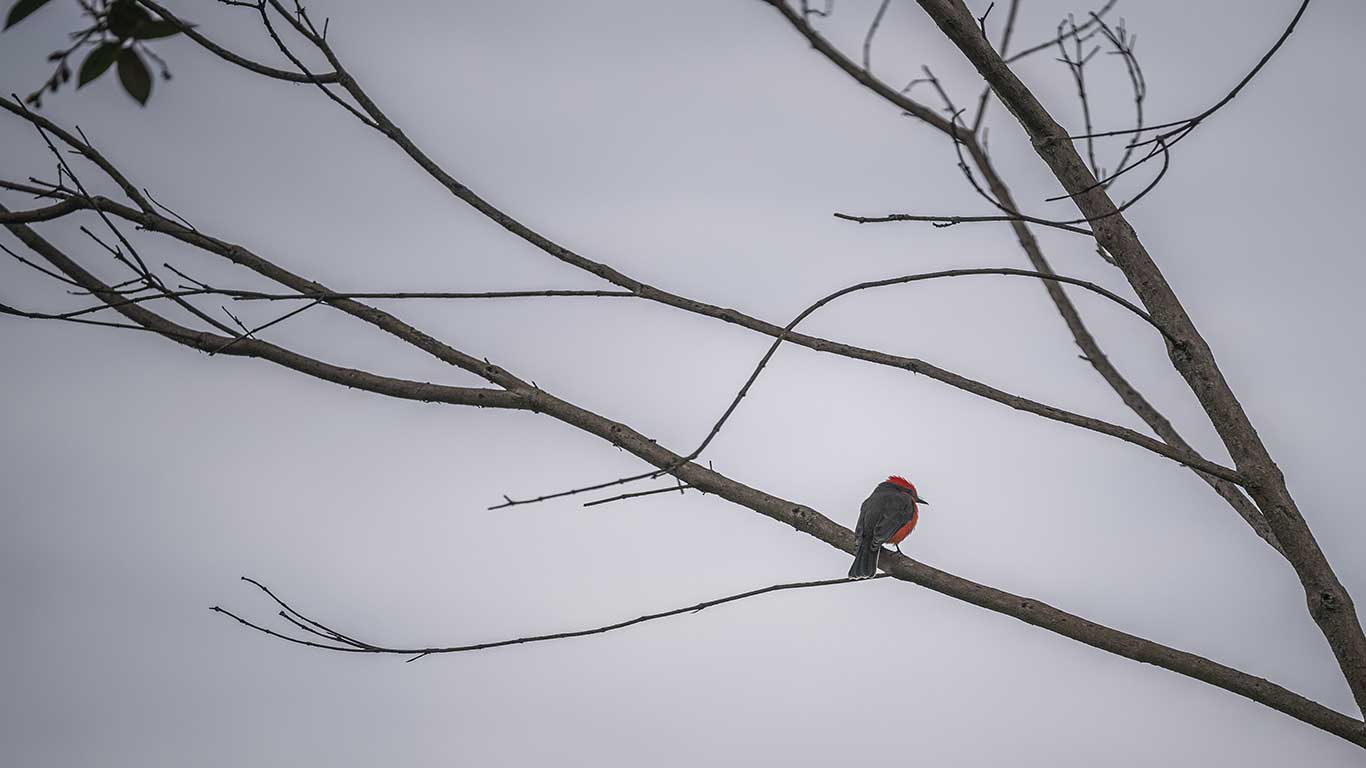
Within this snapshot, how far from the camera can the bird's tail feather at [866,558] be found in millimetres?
1636

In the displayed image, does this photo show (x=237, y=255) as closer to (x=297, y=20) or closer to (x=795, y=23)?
(x=297, y=20)

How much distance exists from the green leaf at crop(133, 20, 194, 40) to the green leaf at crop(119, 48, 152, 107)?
0.05 feet

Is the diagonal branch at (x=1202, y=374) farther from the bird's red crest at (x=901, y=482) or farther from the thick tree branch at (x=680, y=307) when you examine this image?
the bird's red crest at (x=901, y=482)

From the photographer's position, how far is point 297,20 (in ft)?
5.33

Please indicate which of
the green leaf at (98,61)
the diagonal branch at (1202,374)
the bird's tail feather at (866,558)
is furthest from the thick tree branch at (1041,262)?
the green leaf at (98,61)

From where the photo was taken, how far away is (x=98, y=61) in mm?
770

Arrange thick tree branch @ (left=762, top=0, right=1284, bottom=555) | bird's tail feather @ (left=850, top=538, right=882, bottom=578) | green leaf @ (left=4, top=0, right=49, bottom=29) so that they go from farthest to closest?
bird's tail feather @ (left=850, top=538, right=882, bottom=578) → thick tree branch @ (left=762, top=0, right=1284, bottom=555) → green leaf @ (left=4, top=0, right=49, bottom=29)

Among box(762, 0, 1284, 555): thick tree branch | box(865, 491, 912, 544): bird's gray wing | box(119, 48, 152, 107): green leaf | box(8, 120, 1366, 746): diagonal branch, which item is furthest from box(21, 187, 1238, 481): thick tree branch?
box(865, 491, 912, 544): bird's gray wing

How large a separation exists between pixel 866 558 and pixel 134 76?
128 cm

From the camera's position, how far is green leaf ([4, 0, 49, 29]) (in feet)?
2.41

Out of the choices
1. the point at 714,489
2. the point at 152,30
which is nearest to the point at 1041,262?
the point at 714,489

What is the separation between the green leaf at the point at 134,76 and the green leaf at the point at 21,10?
0.23ft

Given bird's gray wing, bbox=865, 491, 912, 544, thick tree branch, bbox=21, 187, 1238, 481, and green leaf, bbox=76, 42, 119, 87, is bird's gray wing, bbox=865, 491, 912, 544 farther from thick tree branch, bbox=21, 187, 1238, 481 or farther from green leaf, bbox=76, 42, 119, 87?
green leaf, bbox=76, 42, 119, 87

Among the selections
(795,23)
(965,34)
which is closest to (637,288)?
(795,23)
